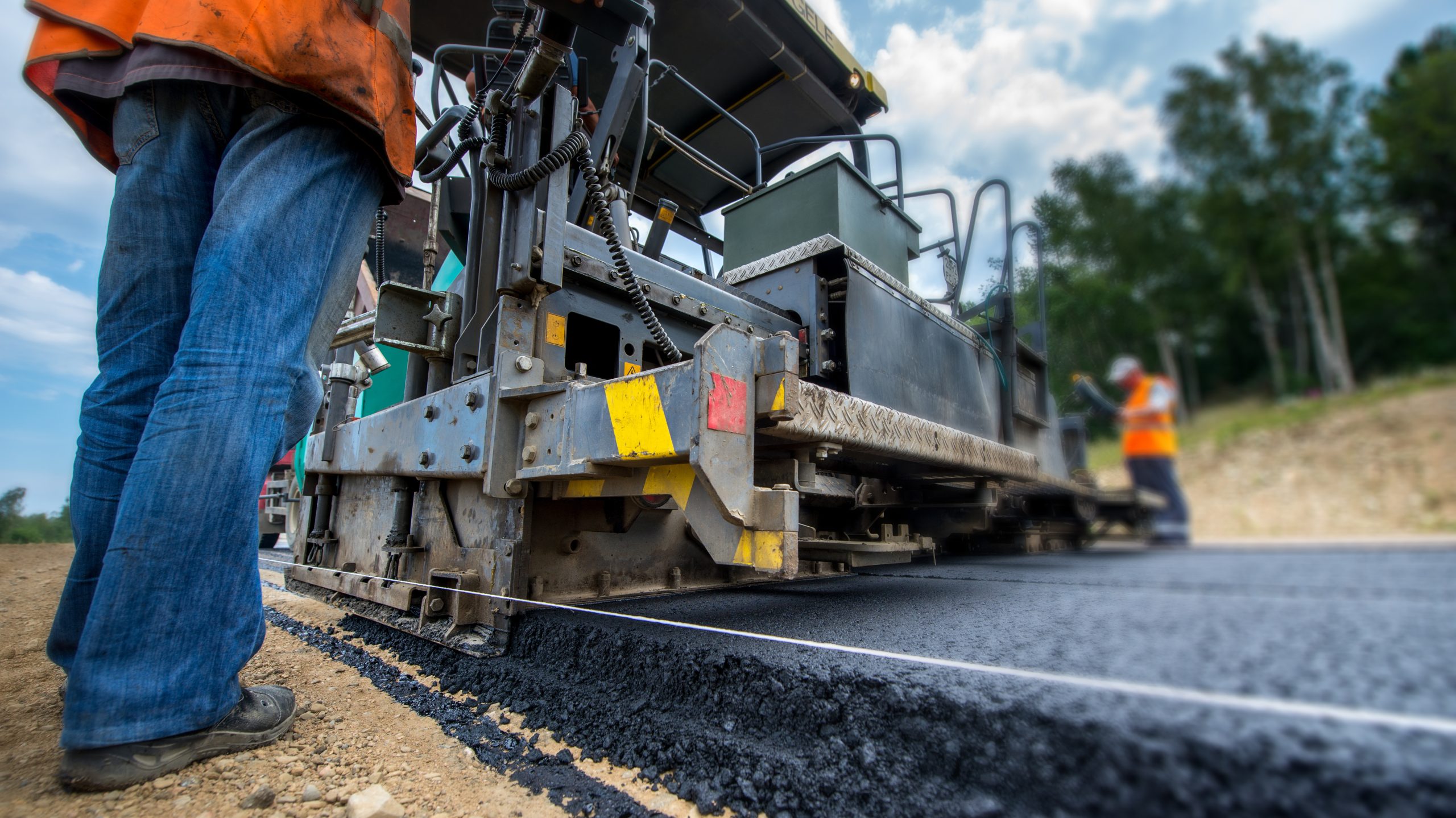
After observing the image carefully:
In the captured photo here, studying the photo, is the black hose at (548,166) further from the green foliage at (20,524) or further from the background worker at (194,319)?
the green foliage at (20,524)

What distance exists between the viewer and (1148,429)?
44cm

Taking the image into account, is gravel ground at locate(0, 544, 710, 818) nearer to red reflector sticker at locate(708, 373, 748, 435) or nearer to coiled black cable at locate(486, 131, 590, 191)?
red reflector sticker at locate(708, 373, 748, 435)

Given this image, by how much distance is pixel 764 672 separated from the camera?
124 centimetres

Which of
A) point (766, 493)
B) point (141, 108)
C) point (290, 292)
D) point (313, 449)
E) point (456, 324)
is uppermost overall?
point (141, 108)

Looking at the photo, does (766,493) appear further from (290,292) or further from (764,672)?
(290,292)

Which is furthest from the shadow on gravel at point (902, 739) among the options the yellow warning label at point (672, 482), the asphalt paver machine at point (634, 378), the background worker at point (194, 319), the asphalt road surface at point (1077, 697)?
the background worker at point (194, 319)

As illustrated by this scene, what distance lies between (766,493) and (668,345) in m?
0.74

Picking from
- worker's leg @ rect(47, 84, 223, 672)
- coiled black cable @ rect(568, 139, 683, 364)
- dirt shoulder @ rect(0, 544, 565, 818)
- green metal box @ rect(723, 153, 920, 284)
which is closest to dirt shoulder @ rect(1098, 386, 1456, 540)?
dirt shoulder @ rect(0, 544, 565, 818)

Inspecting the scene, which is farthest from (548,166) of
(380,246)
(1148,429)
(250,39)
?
(1148,429)

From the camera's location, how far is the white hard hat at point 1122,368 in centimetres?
46

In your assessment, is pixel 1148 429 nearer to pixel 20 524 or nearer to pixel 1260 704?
pixel 1260 704

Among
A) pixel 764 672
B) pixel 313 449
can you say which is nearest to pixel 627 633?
pixel 764 672

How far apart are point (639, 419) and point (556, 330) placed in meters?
0.69

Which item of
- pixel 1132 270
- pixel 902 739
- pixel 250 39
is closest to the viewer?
pixel 1132 270
